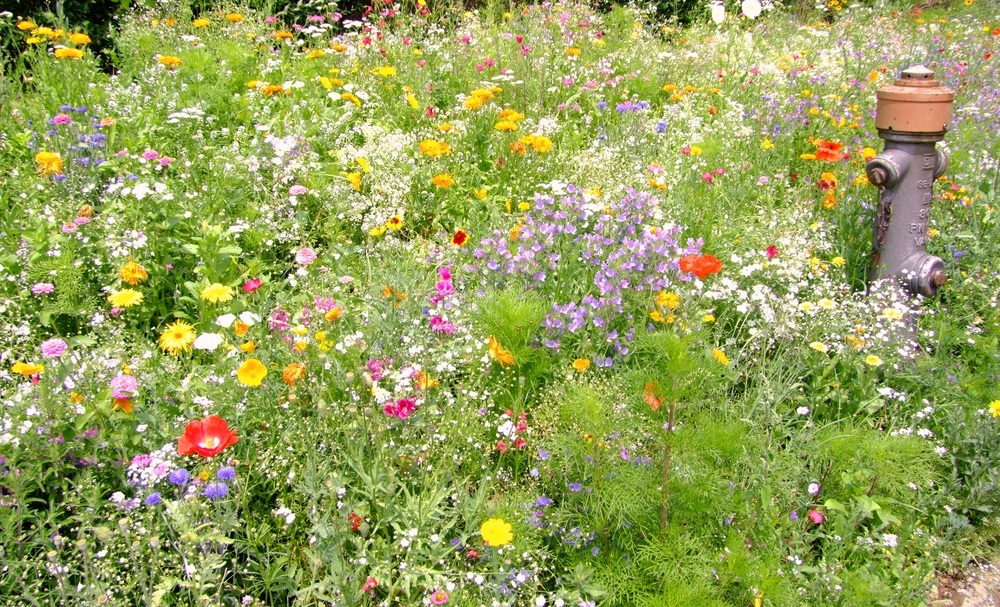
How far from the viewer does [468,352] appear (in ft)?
8.80

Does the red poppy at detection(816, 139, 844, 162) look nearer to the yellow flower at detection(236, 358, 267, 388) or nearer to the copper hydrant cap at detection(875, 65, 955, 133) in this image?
the copper hydrant cap at detection(875, 65, 955, 133)

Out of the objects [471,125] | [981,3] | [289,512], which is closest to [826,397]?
[289,512]

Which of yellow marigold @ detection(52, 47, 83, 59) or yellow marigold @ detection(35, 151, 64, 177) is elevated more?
yellow marigold @ detection(52, 47, 83, 59)

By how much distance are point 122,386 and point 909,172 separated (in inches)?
131

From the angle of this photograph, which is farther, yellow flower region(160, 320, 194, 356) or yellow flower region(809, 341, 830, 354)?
yellow flower region(809, 341, 830, 354)

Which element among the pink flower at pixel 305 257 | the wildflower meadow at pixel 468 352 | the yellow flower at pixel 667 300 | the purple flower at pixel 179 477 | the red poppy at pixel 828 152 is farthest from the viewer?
the red poppy at pixel 828 152

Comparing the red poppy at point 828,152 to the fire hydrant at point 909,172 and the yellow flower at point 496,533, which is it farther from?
the yellow flower at point 496,533

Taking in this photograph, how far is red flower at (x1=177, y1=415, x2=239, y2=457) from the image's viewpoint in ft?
6.01

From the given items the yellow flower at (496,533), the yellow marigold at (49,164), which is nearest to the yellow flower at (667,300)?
the yellow flower at (496,533)

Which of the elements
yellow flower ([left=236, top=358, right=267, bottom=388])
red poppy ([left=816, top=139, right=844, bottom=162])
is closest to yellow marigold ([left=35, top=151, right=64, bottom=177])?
yellow flower ([left=236, top=358, right=267, bottom=388])

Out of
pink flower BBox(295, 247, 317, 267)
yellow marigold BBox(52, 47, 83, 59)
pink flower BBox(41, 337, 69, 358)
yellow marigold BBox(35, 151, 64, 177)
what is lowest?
pink flower BBox(41, 337, 69, 358)

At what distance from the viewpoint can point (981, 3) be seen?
9.88 meters

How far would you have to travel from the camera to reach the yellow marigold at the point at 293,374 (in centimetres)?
232

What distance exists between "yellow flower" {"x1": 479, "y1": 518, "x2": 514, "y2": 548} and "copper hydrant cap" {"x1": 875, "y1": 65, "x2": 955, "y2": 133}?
2.57 metres
